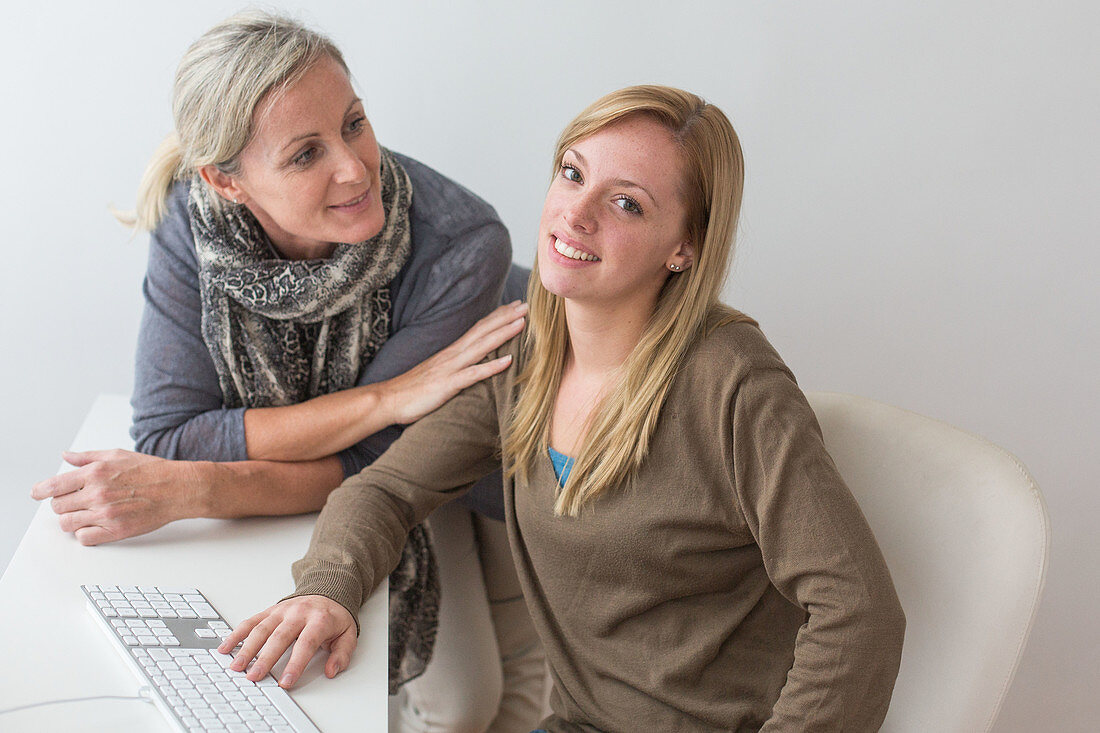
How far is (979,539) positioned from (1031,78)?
0.91 m

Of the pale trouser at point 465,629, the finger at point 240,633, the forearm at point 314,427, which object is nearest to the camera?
the finger at point 240,633

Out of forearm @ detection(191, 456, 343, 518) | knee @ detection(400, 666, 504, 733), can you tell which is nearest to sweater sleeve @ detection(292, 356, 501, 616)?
forearm @ detection(191, 456, 343, 518)

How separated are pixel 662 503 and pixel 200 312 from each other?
78cm

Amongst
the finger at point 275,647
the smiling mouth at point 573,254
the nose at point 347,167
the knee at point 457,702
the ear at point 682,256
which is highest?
the ear at point 682,256

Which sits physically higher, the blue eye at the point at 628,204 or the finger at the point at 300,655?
the blue eye at the point at 628,204

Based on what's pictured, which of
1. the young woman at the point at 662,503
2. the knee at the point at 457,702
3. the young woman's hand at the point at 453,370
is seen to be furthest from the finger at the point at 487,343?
the knee at the point at 457,702

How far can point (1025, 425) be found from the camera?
1.86m

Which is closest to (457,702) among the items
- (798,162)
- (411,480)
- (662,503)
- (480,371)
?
(411,480)

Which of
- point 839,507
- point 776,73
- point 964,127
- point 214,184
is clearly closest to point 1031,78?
point 964,127

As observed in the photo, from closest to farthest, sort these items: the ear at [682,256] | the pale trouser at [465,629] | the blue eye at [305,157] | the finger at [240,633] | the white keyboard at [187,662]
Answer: the white keyboard at [187,662] < the finger at [240,633] < the ear at [682,256] < the blue eye at [305,157] < the pale trouser at [465,629]

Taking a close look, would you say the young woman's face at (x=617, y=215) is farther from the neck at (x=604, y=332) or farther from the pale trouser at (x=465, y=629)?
the pale trouser at (x=465, y=629)

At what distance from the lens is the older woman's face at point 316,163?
134 cm

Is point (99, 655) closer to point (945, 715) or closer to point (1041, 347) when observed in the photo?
point (945, 715)

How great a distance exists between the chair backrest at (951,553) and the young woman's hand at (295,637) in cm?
64
